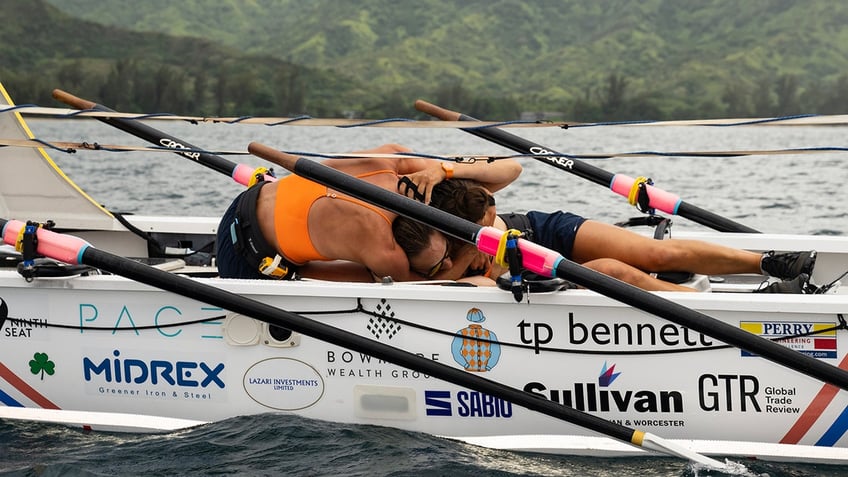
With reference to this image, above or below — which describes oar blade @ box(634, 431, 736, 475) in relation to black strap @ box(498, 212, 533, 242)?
below

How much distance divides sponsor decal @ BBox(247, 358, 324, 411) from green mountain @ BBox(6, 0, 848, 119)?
89.0 meters

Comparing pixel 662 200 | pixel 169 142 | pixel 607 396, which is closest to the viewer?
pixel 607 396

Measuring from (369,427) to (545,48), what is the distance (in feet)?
428

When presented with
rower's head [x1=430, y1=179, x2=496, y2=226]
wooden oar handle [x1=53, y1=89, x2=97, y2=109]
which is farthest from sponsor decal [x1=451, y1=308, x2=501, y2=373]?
wooden oar handle [x1=53, y1=89, x2=97, y2=109]

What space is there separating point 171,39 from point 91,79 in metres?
26.8

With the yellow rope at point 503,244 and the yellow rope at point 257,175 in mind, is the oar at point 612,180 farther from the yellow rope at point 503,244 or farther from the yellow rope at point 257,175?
the yellow rope at point 503,244

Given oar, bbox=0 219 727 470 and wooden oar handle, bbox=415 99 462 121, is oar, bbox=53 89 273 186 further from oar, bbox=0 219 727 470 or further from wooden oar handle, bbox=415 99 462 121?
oar, bbox=0 219 727 470

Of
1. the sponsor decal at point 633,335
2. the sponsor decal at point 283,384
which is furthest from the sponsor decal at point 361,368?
the sponsor decal at point 633,335

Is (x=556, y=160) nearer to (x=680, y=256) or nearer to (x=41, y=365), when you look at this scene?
(x=680, y=256)

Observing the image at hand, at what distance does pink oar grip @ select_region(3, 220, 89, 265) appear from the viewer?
567cm

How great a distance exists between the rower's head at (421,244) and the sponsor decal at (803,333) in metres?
1.69

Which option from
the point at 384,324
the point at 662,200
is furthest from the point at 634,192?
the point at 384,324

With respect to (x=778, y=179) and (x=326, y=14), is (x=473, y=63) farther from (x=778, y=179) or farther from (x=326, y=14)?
(x=778, y=179)

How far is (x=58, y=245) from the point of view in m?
5.72
